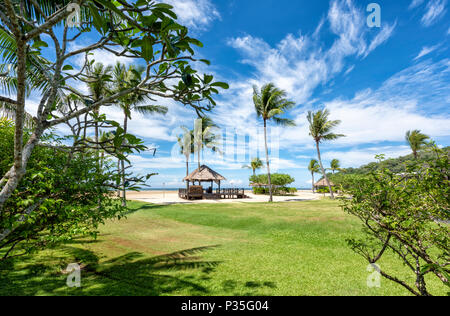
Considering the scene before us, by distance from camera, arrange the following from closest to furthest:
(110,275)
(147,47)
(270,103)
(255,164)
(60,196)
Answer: (147,47), (60,196), (110,275), (270,103), (255,164)

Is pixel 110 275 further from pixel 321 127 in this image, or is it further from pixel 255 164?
pixel 255 164

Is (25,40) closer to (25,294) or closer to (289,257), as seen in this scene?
(25,294)

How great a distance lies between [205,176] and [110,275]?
788 inches

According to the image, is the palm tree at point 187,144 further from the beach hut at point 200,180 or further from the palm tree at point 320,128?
the palm tree at point 320,128

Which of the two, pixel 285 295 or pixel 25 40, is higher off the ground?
pixel 25 40

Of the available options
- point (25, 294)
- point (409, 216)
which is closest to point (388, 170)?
point (409, 216)

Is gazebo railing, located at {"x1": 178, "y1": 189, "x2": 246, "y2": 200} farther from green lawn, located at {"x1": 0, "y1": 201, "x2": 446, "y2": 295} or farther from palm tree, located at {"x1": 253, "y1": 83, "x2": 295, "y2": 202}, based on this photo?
green lawn, located at {"x1": 0, "y1": 201, "x2": 446, "y2": 295}

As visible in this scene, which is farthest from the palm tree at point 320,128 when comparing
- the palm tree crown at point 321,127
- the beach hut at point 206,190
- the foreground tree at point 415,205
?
the foreground tree at point 415,205

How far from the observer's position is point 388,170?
269 cm

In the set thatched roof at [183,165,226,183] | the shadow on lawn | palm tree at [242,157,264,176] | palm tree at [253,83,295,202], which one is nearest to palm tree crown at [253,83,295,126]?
palm tree at [253,83,295,202]

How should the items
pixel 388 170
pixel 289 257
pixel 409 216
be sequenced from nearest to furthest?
pixel 409 216
pixel 388 170
pixel 289 257

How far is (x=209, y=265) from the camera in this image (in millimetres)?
4715

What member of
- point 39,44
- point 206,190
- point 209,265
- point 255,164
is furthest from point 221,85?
point 255,164

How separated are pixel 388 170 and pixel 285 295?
247cm
